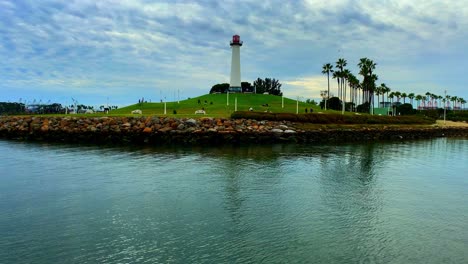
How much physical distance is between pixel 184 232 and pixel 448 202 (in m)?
14.0

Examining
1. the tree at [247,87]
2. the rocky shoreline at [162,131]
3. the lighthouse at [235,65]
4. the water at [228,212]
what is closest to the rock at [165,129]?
the rocky shoreline at [162,131]

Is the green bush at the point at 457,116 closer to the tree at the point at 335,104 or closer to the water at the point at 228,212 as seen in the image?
the tree at the point at 335,104

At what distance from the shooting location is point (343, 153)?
41.1 m

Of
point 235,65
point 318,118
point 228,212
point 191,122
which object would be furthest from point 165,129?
point 235,65

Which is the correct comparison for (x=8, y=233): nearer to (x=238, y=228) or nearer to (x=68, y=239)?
(x=68, y=239)

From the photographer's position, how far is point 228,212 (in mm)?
17078

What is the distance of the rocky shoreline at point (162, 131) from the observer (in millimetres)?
50531

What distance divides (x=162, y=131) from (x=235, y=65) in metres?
59.6

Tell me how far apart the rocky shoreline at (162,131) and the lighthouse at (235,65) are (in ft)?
161

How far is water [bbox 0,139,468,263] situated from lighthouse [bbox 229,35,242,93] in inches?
3085

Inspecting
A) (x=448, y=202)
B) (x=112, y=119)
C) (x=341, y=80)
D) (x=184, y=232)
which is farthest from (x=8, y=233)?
(x=341, y=80)

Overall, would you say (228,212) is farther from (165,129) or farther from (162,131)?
(165,129)

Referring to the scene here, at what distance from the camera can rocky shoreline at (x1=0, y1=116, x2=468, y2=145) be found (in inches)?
1989

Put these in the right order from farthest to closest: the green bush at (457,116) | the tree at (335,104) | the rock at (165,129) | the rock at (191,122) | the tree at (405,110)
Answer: the tree at (405,110) < the green bush at (457,116) < the tree at (335,104) < the rock at (191,122) < the rock at (165,129)
